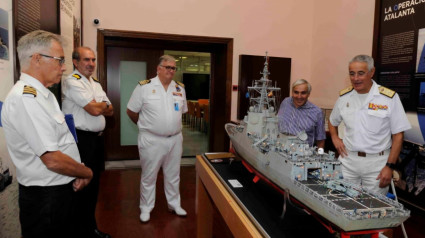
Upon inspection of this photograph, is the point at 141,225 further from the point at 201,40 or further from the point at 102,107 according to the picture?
the point at 201,40

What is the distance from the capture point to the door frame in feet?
16.3

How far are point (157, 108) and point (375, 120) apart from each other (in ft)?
6.98

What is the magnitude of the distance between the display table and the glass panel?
355 centimetres

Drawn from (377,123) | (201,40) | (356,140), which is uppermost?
(201,40)

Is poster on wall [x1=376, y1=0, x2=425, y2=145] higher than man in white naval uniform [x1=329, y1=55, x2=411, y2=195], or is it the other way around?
poster on wall [x1=376, y1=0, x2=425, y2=145]

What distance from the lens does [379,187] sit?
8.02 feet

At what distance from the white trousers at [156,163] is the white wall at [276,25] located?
2.34 m

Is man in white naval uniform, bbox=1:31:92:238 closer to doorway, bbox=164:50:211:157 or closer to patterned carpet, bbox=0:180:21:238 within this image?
patterned carpet, bbox=0:180:21:238

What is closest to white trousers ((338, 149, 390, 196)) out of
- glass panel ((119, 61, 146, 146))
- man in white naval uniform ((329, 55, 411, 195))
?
man in white naval uniform ((329, 55, 411, 195))

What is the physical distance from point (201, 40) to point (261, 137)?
3308 millimetres

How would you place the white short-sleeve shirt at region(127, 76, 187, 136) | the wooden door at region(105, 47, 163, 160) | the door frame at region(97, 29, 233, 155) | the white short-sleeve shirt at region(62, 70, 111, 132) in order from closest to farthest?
the white short-sleeve shirt at region(62, 70, 111, 132), the white short-sleeve shirt at region(127, 76, 187, 136), the door frame at region(97, 29, 233, 155), the wooden door at region(105, 47, 163, 160)

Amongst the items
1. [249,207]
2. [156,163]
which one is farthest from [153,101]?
[249,207]

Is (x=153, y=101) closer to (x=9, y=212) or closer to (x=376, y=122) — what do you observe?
(x=9, y=212)

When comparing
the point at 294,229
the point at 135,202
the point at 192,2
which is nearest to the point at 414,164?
the point at 294,229
